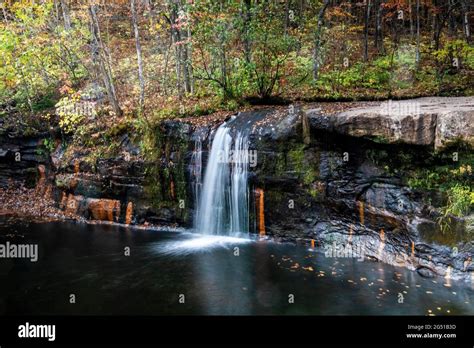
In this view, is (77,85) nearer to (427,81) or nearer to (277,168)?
(277,168)

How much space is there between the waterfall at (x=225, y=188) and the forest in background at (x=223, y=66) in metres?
2.48

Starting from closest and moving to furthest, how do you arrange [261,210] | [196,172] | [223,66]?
[261,210] → [196,172] → [223,66]

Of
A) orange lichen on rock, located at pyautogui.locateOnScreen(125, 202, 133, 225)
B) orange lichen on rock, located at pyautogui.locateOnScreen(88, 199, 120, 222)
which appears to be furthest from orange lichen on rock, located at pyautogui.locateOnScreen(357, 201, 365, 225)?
orange lichen on rock, located at pyautogui.locateOnScreen(88, 199, 120, 222)

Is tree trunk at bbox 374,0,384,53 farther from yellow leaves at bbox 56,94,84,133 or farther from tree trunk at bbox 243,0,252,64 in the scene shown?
yellow leaves at bbox 56,94,84,133

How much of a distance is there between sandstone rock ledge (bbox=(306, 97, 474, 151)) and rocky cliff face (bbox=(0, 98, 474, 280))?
0.02m

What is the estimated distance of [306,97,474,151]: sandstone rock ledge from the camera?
8609 millimetres

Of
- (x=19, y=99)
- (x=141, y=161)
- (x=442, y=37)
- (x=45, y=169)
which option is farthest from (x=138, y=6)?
(x=442, y=37)

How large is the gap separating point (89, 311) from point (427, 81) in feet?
42.8

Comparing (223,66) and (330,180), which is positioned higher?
(223,66)

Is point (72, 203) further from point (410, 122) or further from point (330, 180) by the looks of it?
point (410, 122)

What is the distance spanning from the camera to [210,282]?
8.83m

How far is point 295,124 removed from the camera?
11.0m

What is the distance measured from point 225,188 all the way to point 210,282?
3725 millimetres

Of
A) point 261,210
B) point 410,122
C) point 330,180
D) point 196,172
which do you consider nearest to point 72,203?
point 196,172
